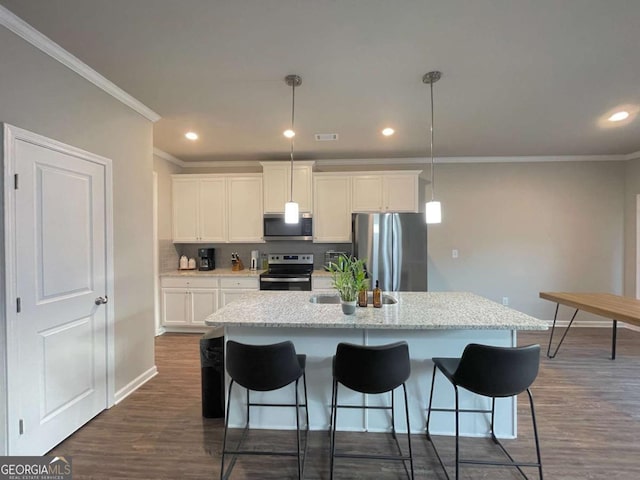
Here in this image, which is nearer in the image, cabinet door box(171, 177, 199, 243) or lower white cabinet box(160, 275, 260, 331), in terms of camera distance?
lower white cabinet box(160, 275, 260, 331)

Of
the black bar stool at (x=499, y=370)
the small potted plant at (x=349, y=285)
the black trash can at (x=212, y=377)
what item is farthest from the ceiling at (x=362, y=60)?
the black trash can at (x=212, y=377)

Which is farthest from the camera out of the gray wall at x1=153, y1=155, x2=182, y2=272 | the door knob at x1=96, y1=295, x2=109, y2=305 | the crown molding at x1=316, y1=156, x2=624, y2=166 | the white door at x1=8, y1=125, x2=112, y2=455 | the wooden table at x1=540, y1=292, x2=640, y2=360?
the crown molding at x1=316, y1=156, x2=624, y2=166

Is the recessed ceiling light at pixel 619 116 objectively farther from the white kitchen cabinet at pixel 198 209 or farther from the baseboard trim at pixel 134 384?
the baseboard trim at pixel 134 384

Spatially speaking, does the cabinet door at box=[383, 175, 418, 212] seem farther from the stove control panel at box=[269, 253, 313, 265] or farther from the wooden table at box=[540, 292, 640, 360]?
the wooden table at box=[540, 292, 640, 360]

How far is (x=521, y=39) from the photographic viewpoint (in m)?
1.79

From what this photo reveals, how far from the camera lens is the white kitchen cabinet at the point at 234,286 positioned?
13.2 ft

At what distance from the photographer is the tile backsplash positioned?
179 inches

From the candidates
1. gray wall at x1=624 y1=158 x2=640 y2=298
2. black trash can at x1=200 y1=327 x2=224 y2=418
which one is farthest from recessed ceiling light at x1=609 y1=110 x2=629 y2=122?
black trash can at x1=200 y1=327 x2=224 y2=418

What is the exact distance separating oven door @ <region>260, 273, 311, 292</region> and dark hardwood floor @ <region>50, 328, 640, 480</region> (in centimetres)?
144

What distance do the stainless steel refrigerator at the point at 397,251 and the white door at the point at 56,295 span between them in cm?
277

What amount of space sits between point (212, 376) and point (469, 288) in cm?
377

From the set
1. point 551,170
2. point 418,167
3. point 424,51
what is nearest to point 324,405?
point 424,51

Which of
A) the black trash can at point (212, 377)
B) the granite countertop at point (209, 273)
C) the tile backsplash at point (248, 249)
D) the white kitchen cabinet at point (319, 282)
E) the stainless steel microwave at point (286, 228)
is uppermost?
the stainless steel microwave at point (286, 228)

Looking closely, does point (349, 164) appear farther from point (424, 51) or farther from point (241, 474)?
point (241, 474)
